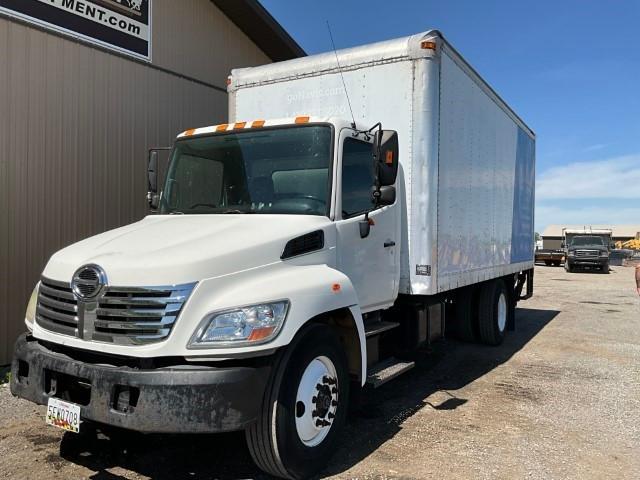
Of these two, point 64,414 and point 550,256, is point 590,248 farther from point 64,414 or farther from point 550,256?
point 64,414

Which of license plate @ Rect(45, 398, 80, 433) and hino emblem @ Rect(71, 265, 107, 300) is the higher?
hino emblem @ Rect(71, 265, 107, 300)

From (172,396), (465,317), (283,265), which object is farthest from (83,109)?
(465,317)

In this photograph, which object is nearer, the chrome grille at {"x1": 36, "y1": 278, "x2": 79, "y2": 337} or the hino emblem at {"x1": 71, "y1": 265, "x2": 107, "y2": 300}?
the hino emblem at {"x1": 71, "y1": 265, "x2": 107, "y2": 300}

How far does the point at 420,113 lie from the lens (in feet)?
17.6

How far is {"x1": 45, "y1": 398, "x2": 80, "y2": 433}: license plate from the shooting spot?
3.30 meters

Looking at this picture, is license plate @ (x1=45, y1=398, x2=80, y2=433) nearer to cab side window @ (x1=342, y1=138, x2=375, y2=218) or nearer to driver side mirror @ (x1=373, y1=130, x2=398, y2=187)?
cab side window @ (x1=342, y1=138, x2=375, y2=218)

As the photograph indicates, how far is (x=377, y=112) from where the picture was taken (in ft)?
18.1

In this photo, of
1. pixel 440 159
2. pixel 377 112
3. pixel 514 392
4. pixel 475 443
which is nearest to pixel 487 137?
pixel 440 159

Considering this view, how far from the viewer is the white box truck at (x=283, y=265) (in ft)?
10.6

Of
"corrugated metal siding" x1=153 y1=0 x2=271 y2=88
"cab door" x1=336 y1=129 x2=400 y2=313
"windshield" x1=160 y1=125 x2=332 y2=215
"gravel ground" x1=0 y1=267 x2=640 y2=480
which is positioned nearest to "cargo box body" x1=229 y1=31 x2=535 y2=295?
"cab door" x1=336 y1=129 x2=400 y2=313

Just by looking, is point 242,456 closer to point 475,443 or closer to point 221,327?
point 221,327

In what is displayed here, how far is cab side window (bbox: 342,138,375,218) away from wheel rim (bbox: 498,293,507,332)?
16.4 feet

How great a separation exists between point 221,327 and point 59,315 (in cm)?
119

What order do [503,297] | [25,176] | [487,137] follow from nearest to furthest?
[25,176], [487,137], [503,297]
